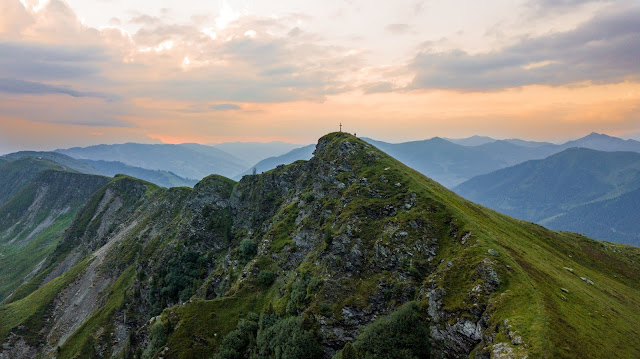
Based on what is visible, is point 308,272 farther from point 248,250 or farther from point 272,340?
point 248,250

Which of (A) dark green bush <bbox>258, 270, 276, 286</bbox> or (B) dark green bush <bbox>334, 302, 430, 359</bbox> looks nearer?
(B) dark green bush <bbox>334, 302, 430, 359</bbox>

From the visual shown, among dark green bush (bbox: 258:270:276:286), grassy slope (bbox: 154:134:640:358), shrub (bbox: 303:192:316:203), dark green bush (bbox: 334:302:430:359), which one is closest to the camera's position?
grassy slope (bbox: 154:134:640:358)

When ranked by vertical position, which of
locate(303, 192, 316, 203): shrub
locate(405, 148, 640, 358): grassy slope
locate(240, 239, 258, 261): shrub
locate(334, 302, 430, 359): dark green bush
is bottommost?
locate(240, 239, 258, 261): shrub

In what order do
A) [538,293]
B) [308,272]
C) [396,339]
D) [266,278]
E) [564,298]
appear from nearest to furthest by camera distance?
[538,293] < [564,298] < [396,339] < [308,272] < [266,278]

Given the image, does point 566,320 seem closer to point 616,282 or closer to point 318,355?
point 318,355

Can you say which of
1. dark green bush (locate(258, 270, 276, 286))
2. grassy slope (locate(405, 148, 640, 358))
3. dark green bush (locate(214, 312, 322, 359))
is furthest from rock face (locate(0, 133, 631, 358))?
dark green bush (locate(214, 312, 322, 359))

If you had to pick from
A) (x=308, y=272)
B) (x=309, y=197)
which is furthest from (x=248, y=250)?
(x=308, y=272)

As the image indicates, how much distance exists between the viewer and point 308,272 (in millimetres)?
83750

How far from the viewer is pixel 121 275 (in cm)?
15700

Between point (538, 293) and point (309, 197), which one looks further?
point (309, 197)

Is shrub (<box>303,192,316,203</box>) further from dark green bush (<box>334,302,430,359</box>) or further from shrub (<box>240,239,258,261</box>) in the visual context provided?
dark green bush (<box>334,302,430,359</box>)

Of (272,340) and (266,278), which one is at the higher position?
(266,278)

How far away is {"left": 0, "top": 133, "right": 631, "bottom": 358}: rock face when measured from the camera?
55375mm

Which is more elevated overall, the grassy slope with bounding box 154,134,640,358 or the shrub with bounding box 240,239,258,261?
the grassy slope with bounding box 154,134,640,358
